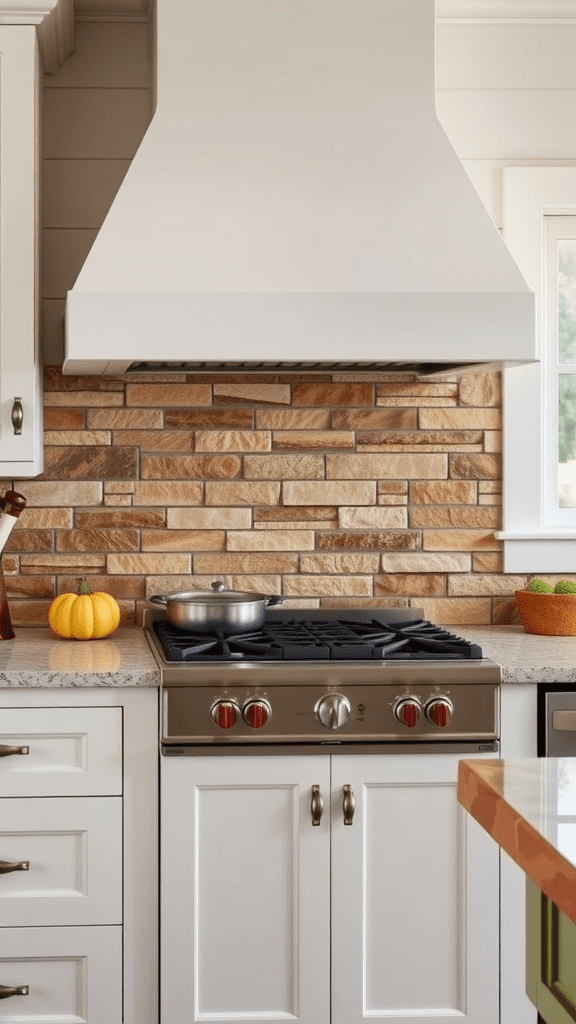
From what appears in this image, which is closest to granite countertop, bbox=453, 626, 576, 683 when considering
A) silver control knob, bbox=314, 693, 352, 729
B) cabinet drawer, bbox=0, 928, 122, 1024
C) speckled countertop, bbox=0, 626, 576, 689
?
speckled countertop, bbox=0, 626, 576, 689

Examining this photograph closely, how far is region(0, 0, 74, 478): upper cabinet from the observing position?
262cm

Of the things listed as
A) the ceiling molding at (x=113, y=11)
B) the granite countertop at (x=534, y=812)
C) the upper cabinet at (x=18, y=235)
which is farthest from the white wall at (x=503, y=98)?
the granite countertop at (x=534, y=812)

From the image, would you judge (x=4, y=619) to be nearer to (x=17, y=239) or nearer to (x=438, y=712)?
(x=17, y=239)

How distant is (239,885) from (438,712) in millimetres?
543

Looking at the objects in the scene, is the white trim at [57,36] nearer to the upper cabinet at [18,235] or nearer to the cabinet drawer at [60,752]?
the upper cabinet at [18,235]

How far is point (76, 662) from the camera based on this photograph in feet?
8.15

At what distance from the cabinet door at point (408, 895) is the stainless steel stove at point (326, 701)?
0.07 meters

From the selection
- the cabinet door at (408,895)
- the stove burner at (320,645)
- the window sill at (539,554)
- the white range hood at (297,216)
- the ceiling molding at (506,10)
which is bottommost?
the cabinet door at (408,895)

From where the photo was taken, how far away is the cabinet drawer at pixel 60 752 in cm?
236

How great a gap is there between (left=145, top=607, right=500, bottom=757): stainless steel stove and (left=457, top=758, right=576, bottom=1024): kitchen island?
3.61ft

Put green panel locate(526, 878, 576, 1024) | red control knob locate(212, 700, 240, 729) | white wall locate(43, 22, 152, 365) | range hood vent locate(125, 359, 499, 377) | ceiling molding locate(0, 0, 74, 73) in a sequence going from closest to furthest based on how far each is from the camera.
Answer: green panel locate(526, 878, 576, 1024) → red control knob locate(212, 700, 240, 729) → ceiling molding locate(0, 0, 74, 73) → range hood vent locate(125, 359, 499, 377) → white wall locate(43, 22, 152, 365)

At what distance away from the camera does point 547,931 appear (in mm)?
1124

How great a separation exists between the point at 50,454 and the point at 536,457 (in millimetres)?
1297

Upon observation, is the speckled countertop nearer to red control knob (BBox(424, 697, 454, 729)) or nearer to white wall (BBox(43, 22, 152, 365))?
red control knob (BBox(424, 697, 454, 729))
